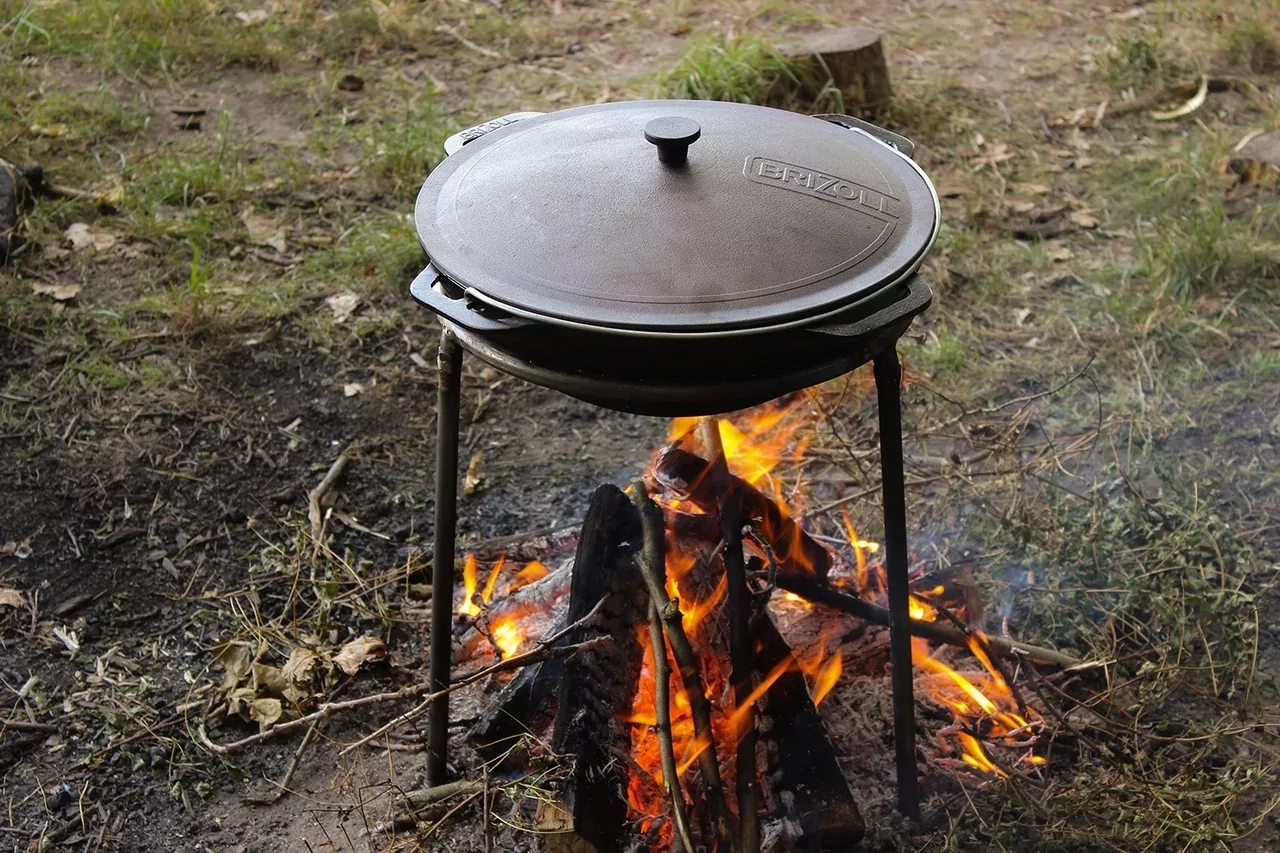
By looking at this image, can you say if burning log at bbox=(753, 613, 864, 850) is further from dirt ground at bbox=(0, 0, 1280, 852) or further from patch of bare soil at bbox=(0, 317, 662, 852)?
patch of bare soil at bbox=(0, 317, 662, 852)

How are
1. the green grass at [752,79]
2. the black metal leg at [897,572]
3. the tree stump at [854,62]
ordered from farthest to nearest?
the tree stump at [854,62] → the green grass at [752,79] → the black metal leg at [897,572]

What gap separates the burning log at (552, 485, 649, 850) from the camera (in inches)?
87.2

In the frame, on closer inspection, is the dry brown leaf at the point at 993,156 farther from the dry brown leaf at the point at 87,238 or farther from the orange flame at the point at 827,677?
the dry brown leaf at the point at 87,238

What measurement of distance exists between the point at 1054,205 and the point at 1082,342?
1121mm

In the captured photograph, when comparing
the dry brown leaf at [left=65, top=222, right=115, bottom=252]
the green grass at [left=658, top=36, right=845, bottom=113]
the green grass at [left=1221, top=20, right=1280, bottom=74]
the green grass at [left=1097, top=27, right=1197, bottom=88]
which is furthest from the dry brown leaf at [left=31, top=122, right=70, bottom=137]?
the green grass at [left=1221, top=20, right=1280, bottom=74]

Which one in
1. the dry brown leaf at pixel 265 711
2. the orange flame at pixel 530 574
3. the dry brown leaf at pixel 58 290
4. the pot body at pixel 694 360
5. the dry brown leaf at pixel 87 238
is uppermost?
the pot body at pixel 694 360

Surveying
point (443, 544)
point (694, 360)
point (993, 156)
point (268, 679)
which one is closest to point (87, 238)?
point (268, 679)

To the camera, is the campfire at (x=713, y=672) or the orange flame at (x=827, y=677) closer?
the campfire at (x=713, y=672)

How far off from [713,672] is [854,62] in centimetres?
376

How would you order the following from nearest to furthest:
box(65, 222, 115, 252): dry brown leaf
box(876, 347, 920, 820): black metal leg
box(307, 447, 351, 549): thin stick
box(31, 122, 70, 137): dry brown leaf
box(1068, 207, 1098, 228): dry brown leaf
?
1. box(876, 347, 920, 820): black metal leg
2. box(307, 447, 351, 549): thin stick
3. box(65, 222, 115, 252): dry brown leaf
4. box(1068, 207, 1098, 228): dry brown leaf
5. box(31, 122, 70, 137): dry brown leaf

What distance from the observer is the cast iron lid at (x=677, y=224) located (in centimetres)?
173

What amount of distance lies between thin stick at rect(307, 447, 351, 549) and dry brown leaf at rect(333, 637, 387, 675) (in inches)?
15.4

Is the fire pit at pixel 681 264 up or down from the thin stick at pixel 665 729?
up

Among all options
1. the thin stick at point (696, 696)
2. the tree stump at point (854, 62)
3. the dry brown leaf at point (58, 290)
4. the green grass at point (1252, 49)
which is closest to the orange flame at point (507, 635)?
the thin stick at point (696, 696)
